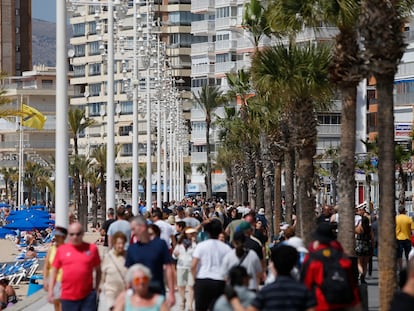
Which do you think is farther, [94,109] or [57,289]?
[94,109]

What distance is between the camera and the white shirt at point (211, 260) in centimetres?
1583

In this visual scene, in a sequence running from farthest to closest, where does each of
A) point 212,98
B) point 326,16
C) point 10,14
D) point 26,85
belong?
point 10,14 < point 26,85 < point 212,98 < point 326,16

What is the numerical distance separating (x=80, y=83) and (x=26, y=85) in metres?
15.1

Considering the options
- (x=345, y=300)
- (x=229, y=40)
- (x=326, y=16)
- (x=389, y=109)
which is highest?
(x=229, y=40)

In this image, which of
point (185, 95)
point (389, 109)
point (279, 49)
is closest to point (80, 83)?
point (185, 95)

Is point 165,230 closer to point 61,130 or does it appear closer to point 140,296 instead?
point 61,130

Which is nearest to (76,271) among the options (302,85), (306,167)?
(302,85)

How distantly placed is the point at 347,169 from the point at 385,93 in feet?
16.0

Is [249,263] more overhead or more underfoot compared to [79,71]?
more underfoot

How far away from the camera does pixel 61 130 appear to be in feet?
74.9

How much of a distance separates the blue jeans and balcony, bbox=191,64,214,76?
101 metres

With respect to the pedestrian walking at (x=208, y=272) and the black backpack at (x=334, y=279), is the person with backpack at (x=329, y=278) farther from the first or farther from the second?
the pedestrian walking at (x=208, y=272)

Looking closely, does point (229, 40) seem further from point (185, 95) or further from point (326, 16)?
point (326, 16)

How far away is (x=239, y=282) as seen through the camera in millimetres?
11930
